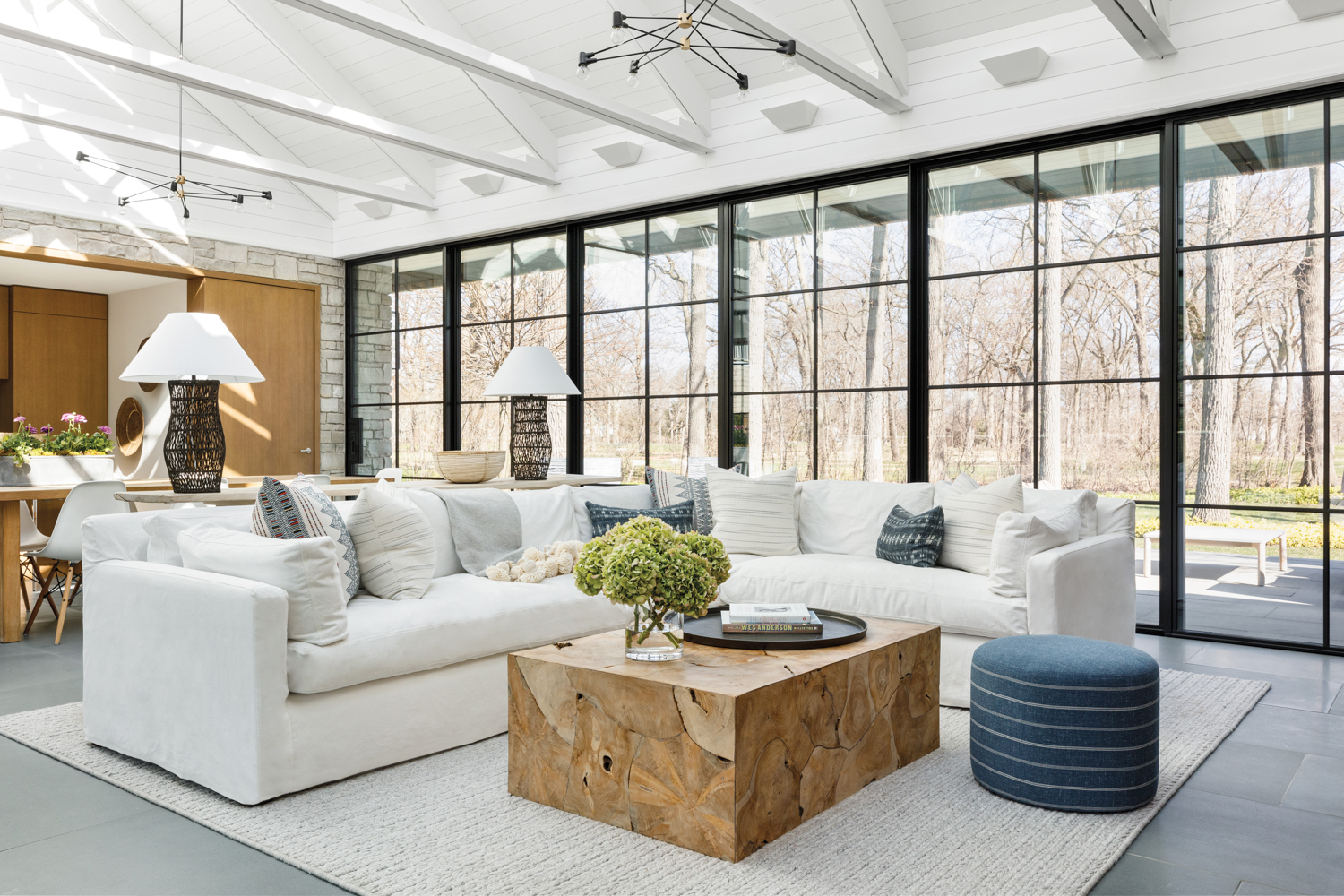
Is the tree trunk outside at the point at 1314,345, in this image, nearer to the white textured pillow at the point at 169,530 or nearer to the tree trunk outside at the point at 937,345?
the tree trunk outside at the point at 937,345

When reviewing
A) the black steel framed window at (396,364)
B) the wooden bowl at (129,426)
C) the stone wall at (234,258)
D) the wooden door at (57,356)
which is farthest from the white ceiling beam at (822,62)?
the wooden door at (57,356)

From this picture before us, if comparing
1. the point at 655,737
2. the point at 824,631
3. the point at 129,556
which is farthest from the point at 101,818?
the point at 824,631

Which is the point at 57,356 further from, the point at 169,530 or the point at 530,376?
the point at 169,530

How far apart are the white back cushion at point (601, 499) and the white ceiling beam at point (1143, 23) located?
288 centimetres

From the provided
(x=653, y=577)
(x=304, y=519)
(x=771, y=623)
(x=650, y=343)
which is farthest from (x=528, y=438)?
Answer: (x=653, y=577)

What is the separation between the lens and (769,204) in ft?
19.6

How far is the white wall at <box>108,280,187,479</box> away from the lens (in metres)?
9.11

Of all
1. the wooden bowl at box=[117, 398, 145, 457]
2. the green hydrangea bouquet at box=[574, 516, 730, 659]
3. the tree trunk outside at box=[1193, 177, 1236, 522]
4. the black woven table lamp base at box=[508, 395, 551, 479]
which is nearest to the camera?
the green hydrangea bouquet at box=[574, 516, 730, 659]

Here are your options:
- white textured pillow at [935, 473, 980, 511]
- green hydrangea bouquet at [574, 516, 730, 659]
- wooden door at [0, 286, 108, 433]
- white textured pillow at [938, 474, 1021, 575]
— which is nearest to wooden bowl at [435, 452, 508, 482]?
white textured pillow at [935, 473, 980, 511]

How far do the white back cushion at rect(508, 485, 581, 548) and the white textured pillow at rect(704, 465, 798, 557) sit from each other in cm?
69

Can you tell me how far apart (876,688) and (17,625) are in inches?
164

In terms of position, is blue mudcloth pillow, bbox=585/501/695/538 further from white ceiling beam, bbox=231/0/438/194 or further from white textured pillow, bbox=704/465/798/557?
white ceiling beam, bbox=231/0/438/194

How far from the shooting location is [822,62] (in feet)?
14.9

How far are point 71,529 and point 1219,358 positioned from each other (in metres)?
5.56
